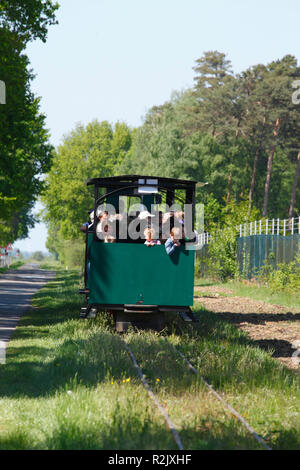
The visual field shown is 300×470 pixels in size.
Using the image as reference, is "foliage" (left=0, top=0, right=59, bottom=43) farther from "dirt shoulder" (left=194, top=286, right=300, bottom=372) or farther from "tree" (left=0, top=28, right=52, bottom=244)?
"dirt shoulder" (left=194, top=286, right=300, bottom=372)

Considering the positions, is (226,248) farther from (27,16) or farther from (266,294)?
(27,16)

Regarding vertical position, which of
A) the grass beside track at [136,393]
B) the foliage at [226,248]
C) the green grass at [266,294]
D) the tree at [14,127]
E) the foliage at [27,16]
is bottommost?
the green grass at [266,294]

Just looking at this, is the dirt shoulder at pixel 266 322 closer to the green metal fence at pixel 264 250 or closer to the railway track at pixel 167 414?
the railway track at pixel 167 414

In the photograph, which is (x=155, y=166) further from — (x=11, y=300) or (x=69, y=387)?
(x=69, y=387)

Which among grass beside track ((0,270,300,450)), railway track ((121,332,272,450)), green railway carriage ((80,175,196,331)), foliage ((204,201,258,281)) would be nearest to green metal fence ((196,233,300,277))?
foliage ((204,201,258,281))

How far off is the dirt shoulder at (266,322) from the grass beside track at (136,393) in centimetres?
74

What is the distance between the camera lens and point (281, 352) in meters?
14.0

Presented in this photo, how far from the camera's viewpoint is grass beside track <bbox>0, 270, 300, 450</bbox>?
7.20m

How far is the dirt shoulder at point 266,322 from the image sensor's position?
1429cm

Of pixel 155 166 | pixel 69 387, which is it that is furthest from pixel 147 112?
pixel 69 387

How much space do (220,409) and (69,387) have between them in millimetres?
1946

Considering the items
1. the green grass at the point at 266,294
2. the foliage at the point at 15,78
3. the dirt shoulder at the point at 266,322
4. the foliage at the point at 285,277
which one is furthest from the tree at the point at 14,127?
the foliage at the point at 285,277
